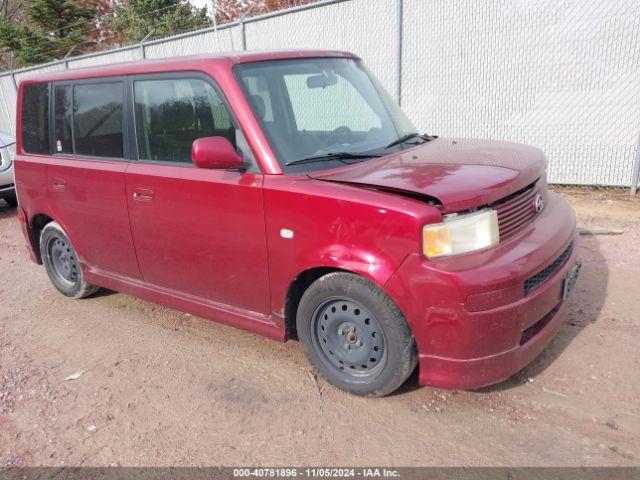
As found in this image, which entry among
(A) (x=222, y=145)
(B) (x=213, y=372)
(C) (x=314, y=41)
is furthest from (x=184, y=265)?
(C) (x=314, y=41)

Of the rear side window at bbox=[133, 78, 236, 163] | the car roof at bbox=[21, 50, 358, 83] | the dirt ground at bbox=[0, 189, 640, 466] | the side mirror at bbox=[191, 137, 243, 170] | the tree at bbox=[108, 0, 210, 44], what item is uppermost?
the tree at bbox=[108, 0, 210, 44]

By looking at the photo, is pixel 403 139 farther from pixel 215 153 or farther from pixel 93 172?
pixel 93 172

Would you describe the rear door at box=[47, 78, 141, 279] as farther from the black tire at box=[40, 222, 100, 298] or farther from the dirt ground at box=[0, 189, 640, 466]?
the dirt ground at box=[0, 189, 640, 466]

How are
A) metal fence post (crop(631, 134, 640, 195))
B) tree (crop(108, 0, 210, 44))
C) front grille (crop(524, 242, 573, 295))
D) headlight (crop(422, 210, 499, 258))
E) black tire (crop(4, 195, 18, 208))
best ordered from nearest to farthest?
headlight (crop(422, 210, 499, 258)), front grille (crop(524, 242, 573, 295)), metal fence post (crop(631, 134, 640, 195)), black tire (crop(4, 195, 18, 208)), tree (crop(108, 0, 210, 44))

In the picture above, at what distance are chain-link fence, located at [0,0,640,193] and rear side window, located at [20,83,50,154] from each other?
17.3 ft

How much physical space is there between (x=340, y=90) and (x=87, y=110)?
200 centimetres

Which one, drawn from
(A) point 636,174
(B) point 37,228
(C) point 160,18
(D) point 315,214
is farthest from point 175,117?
(C) point 160,18

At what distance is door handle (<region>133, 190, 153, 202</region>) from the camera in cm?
376

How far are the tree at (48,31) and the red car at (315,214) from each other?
26577mm

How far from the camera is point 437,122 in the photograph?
821cm

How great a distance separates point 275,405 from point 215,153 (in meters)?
1.52

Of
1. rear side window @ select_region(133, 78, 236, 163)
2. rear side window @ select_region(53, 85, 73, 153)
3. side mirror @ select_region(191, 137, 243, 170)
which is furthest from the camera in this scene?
rear side window @ select_region(53, 85, 73, 153)

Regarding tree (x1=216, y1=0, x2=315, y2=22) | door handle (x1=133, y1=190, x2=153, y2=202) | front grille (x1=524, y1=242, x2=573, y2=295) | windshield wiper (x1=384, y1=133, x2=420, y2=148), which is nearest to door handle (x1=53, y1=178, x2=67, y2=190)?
door handle (x1=133, y1=190, x2=153, y2=202)

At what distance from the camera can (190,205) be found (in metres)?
3.54
